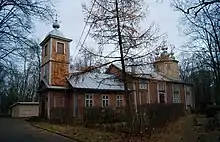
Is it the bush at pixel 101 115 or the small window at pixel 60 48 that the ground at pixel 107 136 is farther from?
the small window at pixel 60 48

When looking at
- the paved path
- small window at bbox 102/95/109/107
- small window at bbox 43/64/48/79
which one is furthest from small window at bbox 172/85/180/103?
the paved path

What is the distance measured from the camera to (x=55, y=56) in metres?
30.5

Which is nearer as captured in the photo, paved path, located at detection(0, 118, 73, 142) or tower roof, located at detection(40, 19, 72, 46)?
paved path, located at detection(0, 118, 73, 142)

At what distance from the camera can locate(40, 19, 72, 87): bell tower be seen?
97.7ft

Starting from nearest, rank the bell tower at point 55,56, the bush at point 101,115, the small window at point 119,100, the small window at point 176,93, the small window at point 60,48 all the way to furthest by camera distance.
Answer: the bush at point 101,115 → the bell tower at point 55,56 → the small window at point 60,48 → the small window at point 119,100 → the small window at point 176,93

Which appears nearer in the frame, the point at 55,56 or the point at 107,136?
the point at 107,136

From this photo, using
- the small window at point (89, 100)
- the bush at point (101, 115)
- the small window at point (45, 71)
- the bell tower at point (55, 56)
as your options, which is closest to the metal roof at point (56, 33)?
the bell tower at point (55, 56)

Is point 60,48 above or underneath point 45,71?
above

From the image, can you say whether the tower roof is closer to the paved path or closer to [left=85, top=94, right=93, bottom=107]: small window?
[left=85, top=94, right=93, bottom=107]: small window

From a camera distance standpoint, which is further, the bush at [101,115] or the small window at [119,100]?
the small window at [119,100]

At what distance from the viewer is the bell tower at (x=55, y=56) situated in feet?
97.7

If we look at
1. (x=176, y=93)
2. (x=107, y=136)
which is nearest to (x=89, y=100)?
(x=176, y=93)

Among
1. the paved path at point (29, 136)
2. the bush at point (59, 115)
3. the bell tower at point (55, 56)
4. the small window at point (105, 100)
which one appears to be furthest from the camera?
the small window at point (105, 100)

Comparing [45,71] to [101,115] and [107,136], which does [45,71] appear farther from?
[107,136]
